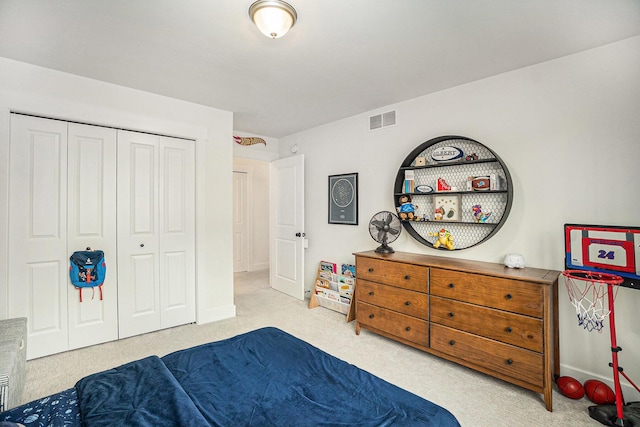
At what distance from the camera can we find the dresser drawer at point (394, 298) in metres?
2.67

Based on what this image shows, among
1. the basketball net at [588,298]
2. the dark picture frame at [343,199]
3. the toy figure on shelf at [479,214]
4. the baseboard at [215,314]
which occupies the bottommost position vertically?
the baseboard at [215,314]

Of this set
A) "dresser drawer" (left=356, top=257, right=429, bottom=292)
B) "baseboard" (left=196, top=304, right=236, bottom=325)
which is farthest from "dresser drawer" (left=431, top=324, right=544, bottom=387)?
"baseboard" (left=196, top=304, right=236, bottom=325)

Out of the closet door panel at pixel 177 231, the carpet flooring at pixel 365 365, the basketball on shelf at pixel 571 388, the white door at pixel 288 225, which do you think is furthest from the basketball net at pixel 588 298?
the closet door panel at pixel 177 231

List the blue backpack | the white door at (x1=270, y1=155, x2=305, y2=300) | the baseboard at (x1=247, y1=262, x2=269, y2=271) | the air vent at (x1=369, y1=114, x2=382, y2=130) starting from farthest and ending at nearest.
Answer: the baseboard at (x1=247, y1=262, x2=269, y2=271), the white door at (x1=270, y1=155, x2=305, y2=300), the air vent at (x1=369, y1=114, x2=382, y2=130), the blue backpack

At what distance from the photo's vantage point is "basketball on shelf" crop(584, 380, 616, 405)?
2012 mm

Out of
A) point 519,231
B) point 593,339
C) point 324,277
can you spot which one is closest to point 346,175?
point 324,277

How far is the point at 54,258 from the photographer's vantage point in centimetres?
273

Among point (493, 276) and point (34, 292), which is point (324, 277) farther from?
point (34, 292)

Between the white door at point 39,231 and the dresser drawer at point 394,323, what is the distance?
2.85 m

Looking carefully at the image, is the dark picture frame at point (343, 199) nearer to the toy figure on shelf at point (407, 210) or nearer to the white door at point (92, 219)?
the toy figure on shelf at point (407, 210)

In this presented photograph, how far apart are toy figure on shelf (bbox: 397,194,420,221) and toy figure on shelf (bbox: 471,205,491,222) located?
1.80 ft

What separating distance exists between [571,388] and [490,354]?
537 mm

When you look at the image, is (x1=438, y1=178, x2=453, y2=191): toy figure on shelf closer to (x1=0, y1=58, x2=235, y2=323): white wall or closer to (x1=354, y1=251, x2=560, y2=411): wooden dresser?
(x1=354, y1=251, x2=560, y2=411): wooden dresser

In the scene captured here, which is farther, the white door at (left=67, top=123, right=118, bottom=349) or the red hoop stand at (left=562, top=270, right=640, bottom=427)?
the white door at (left=67, top=123, right=118, bottom=349)
